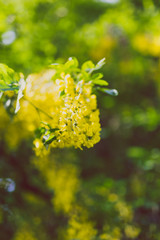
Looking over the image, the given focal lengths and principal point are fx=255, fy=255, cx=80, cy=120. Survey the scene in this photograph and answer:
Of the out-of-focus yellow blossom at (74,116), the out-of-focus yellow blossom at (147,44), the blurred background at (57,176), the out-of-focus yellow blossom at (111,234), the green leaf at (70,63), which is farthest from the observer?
the out-of-focus yellow blossom at (147,44)

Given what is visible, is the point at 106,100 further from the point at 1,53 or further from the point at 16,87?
the point at 16,87

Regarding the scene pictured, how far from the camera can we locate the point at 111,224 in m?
2.93

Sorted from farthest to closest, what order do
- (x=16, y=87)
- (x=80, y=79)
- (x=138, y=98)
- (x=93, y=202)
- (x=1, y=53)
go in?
(x=138, y=98) → (x=93, y=202) → (x=1, y=53) → (x=80, y=79) → (x=16, y=87)

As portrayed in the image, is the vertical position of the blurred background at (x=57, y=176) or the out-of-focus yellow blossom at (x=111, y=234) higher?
the blurred background at (x=57, y=176)

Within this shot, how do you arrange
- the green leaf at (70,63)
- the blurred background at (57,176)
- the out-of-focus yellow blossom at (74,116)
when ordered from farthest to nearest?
1. the blurred background at (57,176)
2. the green leaf at (70,63)
3. the out-of-focus yellow blossom at (74,116)

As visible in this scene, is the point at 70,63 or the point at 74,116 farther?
the point at 70,63

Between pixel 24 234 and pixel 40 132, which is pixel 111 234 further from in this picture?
pixel 40 132

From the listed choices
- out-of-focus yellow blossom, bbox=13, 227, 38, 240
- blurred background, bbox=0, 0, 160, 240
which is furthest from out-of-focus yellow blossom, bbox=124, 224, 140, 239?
out-of-focus yellow blossom, bbox=13, 227, 38, 240

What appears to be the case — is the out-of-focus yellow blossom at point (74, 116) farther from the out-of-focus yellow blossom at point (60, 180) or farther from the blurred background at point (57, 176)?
the out-of-focus yellow blossom at point (60, 180)

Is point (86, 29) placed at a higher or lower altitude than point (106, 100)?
higher

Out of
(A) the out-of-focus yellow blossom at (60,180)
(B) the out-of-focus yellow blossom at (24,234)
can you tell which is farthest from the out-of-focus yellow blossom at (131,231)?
(B) the out-of-focus yellow blossom at (24,234)

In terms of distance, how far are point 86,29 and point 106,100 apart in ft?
5.74

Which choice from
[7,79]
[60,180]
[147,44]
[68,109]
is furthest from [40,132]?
[147,44]

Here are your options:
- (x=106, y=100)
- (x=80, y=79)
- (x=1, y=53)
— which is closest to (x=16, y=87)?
(x=80, y=79)
